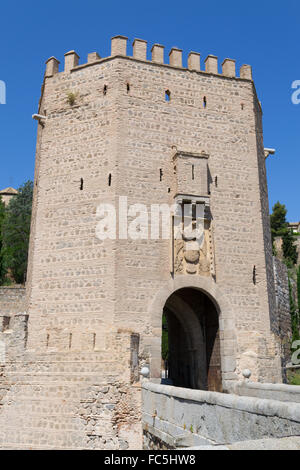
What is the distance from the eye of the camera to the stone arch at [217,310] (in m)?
11.2

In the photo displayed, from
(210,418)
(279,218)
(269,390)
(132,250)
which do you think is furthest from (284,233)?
(210,418)

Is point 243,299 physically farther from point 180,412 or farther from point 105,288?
point 180,412

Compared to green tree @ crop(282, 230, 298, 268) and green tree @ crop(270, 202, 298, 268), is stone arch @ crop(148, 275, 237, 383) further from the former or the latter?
green tree @ crop(282, 230, 298, 268)

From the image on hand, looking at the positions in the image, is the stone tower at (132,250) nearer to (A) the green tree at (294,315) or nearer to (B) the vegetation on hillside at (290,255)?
(B) the vegetation on hillside at (290,255)

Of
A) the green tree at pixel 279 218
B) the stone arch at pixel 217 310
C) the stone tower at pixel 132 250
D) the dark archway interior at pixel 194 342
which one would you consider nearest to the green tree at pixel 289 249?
the green tree at pixel 279 218

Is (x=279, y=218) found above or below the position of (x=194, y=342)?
above

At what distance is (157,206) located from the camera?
473 inches

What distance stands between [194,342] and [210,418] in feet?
25.2

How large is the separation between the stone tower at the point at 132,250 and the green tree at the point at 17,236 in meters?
20.6

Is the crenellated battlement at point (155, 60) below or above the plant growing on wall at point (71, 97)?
above

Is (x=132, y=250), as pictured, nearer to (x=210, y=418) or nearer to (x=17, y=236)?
(x=210, y=418)

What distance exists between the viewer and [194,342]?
13.5m

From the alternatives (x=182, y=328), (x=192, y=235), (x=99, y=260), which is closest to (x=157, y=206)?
(x=192, y=235)

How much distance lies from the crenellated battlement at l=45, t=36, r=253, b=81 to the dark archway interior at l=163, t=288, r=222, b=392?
23.6 ft
